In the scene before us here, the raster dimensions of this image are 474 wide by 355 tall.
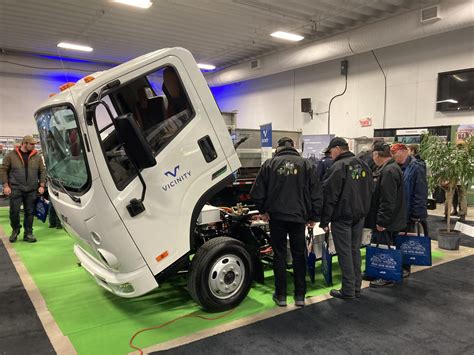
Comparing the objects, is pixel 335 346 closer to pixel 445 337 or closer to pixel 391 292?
pixel 445 337

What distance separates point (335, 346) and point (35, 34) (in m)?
12.5

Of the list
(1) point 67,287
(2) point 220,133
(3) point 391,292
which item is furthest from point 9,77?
(3) point 391,292

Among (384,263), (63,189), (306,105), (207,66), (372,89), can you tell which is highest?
(207,66)

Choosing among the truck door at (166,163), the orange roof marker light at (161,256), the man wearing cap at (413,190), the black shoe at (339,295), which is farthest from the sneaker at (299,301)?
the man wearing cap at (413,190)

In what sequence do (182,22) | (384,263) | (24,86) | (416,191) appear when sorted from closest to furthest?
(384,263) < (416,191) < (182,22) < (24,86)

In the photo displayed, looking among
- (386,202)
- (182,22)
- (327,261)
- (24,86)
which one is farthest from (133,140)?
(24,86)

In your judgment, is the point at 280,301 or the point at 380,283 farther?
the point at 380,283

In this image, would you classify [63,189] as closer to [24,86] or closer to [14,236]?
[14,236]

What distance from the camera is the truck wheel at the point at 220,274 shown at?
362cm

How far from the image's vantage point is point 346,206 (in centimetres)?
393

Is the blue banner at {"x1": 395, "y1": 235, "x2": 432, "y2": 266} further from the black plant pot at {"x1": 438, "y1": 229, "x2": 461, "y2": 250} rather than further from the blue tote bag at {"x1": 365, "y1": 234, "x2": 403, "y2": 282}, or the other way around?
the black plant pot at {"x1": 438, "y1": 229, "x2": 461, "y2": 250}

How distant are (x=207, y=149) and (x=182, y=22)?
8370mm

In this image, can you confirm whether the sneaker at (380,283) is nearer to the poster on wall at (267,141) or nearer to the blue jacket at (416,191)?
the blue jacket at (416,191)

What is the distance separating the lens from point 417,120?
1063cm
